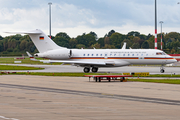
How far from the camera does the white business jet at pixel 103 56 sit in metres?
47.6

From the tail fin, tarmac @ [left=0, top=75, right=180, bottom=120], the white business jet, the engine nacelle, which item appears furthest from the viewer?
the tail fin

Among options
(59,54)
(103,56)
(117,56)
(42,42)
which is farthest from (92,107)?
(42,42)

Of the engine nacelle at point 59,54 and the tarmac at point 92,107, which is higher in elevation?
the engine nacelle at point 59,54

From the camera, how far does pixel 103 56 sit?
159 ft

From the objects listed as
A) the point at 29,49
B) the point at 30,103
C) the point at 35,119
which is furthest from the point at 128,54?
the point at 29,49

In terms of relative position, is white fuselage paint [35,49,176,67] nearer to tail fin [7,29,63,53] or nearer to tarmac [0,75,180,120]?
tail fin [7,29,63,53]

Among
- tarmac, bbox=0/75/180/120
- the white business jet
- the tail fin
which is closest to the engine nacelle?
the white business jet

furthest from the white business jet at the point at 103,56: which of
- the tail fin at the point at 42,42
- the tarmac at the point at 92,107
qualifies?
the tarmac at the point at 92,107

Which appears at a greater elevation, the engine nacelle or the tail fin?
the tail fin

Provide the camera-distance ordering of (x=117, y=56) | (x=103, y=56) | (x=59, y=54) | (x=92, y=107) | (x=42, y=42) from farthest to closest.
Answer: (x=42, y=42), (x=59, y=54), (x=103, y=56), (x=117, y=56), (x=92, y=107)

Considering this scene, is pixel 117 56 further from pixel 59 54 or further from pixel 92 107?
pixel 92 107

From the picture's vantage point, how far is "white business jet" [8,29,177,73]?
4762 centimetres

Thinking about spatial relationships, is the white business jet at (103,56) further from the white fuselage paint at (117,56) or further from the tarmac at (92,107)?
the tarmac at (92,107)

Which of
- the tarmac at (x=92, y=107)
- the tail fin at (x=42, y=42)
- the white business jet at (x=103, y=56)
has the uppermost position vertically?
the tail fin at (x=42, y=42)
